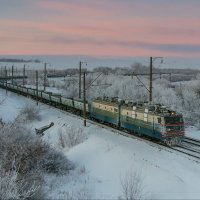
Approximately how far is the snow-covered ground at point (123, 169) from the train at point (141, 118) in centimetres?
123

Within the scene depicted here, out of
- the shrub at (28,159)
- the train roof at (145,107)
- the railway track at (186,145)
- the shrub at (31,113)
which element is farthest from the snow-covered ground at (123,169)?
the shrub at (31,113)

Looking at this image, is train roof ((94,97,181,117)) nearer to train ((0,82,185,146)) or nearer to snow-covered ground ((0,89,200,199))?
train ((0,82,185,146))

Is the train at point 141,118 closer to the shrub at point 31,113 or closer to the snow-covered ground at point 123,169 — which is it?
the snow-covered ground at point 123,169

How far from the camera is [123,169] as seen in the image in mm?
27750

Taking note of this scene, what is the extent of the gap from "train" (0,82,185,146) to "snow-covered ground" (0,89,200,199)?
123 centimetres

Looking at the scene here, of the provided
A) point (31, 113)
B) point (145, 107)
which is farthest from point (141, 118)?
point (31, 113)

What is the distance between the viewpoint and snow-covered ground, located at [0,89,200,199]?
2378 centimetres

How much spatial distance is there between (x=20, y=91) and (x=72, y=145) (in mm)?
60190

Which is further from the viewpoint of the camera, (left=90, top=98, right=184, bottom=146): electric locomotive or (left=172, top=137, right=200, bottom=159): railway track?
(left=90, top=98, right=184, bottom=146): electric locomotive

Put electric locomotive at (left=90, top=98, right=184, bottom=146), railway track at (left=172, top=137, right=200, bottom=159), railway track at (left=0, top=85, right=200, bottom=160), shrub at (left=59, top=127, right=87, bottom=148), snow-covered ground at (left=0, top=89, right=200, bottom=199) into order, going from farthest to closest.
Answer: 1. shrub at (left=59, top=127, right=87, bottom=148)
2. electric locomotive at (left=90, top=98, right=184, bottom=146)
3. railway track at (left=0, top=85, right=200, bottom=160)
4. railway track at (left=172, top=137, right=200, bottom=159)
5. snow-covered ground at (left=0, top=89, right=200, bottom=199)

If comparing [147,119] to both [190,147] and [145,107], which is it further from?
[190,147]

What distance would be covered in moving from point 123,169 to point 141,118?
8.18 metres

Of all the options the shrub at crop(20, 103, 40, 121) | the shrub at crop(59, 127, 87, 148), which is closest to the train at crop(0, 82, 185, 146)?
the shrub at crop(59, 127, 87, 148)

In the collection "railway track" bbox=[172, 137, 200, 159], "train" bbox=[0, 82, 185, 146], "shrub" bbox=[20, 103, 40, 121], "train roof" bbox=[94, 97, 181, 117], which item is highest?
"train roof" bbox=[94, 97, 181, 117]
